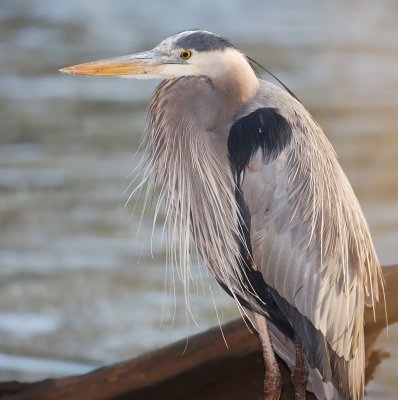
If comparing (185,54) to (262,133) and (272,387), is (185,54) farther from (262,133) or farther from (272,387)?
(272,387)

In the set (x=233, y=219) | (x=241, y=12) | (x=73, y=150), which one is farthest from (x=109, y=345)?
(x=241, y=12)

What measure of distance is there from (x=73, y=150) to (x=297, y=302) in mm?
3945

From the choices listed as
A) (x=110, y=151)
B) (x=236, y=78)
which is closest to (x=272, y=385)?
(x=236, y=78)

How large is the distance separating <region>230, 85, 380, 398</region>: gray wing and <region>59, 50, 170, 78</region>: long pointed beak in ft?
0.92

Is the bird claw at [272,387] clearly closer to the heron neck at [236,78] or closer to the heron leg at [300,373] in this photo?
the heron leg at [300,373]

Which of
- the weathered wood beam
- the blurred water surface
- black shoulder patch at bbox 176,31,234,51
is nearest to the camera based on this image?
black shoulder patch at bbox 176,31,234,51

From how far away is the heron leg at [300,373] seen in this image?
344 centimetres

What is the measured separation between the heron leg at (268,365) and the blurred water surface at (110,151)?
0.96 ft

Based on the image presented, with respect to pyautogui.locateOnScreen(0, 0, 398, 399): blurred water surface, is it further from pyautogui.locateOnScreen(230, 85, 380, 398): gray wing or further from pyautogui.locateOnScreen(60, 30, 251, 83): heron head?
pyautogui.locateOnScreen(60, 30, 251, 83): heron head

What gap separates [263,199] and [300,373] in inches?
20.3

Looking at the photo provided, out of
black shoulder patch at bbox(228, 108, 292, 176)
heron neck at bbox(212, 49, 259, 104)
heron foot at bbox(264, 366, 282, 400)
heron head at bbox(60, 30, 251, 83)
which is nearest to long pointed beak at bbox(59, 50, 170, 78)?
heron head at bbox(60, 30, 251, 83)

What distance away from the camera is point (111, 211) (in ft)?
20.4

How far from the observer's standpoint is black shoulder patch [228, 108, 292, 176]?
10.6 ft

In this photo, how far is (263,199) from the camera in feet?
10.8
